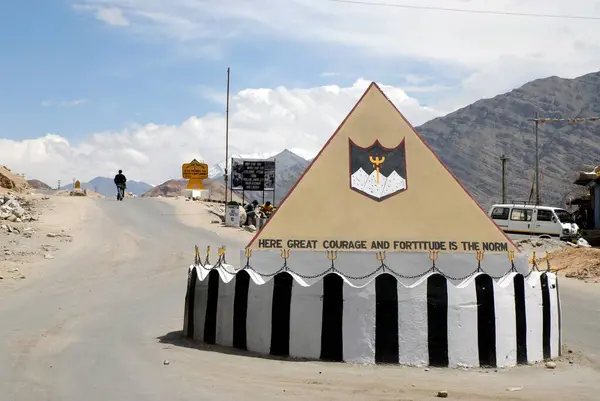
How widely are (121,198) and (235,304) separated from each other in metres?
31.8

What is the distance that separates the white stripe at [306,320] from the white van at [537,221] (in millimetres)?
26107

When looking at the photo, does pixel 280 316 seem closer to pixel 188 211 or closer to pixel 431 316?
pixel 431 316

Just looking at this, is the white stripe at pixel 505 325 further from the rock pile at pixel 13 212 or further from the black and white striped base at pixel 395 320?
the rock pile at pixel 13 212

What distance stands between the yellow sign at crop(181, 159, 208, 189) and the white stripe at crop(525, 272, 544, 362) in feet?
Answer: 137

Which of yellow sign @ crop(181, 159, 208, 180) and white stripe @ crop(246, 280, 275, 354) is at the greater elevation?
yellow sign @ crop(181, 159, 208, 180)

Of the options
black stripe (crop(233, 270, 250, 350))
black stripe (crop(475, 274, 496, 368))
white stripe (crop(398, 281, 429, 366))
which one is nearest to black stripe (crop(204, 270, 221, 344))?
black stripe (crop(233, 270, 250, 350))

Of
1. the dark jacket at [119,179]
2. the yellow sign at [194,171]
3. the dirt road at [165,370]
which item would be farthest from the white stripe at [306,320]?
the yellow sign at [194,171]

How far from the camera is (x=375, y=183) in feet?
39.8

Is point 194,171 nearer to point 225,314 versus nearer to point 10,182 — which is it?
point 10,182

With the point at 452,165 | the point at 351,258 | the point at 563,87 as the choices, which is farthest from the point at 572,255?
the point at 563,87

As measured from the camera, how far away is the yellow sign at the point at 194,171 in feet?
166

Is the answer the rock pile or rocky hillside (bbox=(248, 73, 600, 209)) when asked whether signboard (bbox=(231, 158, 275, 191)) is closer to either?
the rock pile

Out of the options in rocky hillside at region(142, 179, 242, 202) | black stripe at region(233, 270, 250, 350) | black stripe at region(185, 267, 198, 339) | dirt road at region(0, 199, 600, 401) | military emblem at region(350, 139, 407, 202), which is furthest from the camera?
rocky hillside at region(142, 179, 242, 202)

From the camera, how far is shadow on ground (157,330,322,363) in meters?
9.60
